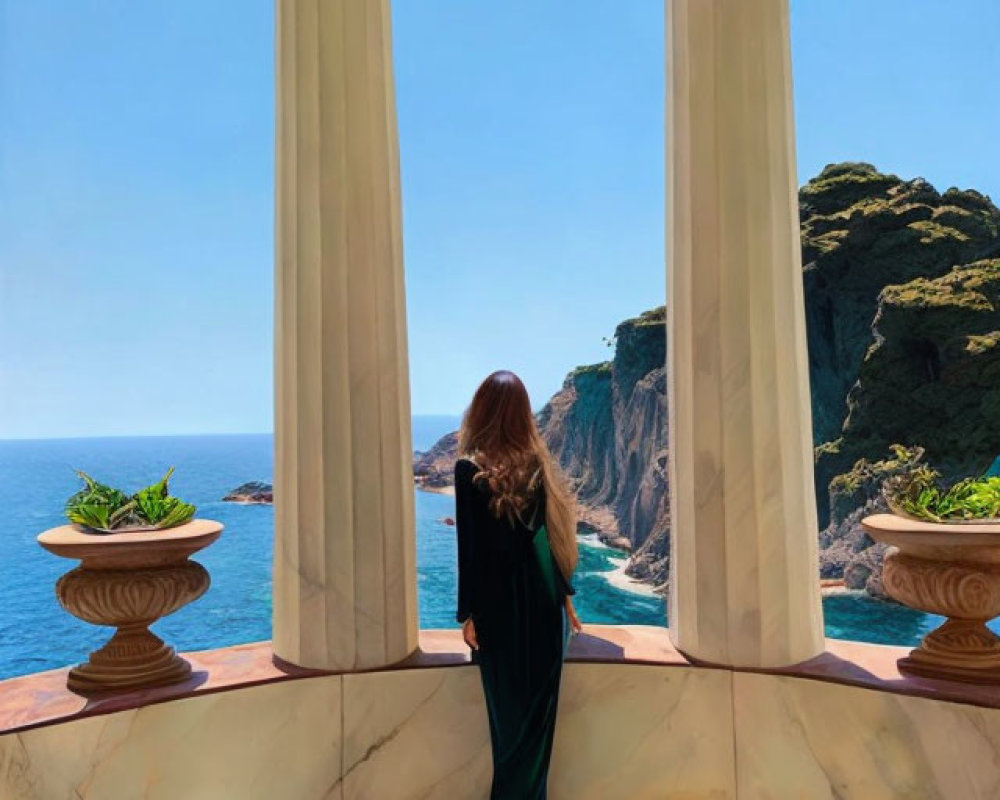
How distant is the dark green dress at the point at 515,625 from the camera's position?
3912mm

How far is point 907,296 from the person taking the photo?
49094 mm

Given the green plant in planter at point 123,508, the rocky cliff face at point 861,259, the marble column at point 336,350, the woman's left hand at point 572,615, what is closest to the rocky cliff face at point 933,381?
the rocky cliff face at point 861,259

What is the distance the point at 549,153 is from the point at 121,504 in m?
171

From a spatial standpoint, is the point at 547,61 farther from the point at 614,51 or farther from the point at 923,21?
the point at 923,21

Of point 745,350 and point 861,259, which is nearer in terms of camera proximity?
point 745,350

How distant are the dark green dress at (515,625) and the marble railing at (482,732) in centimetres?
56

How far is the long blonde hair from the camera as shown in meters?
3.89

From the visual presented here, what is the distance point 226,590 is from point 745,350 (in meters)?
124

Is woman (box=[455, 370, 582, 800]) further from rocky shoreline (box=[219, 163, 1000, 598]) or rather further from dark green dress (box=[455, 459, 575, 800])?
rocky shoreline (box=[219, 163, 1000, 598])

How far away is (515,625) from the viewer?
3.95 m

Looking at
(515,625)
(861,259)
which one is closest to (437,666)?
(515,625)

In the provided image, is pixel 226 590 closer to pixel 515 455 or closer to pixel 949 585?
pixel 515 455

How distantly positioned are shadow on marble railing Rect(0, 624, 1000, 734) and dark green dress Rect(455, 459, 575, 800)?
59 centimetres

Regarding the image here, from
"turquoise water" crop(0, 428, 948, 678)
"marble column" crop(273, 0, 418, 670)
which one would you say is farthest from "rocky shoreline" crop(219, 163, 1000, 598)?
"marble column" crop(273, 0, 418, 670)
